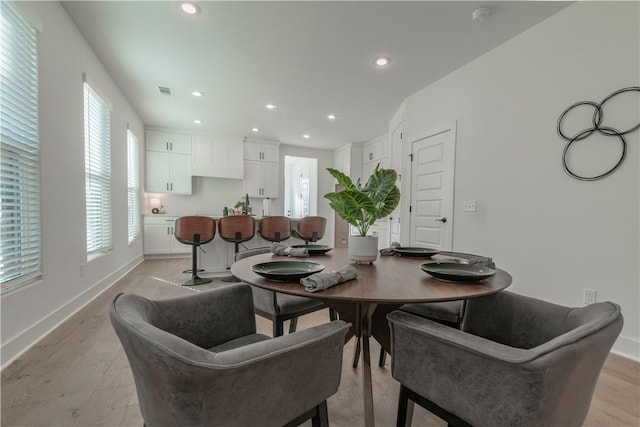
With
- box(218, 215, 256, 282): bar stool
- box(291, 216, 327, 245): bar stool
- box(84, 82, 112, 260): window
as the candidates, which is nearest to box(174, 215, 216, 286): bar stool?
box(218, 215, 256, 282): bar stool

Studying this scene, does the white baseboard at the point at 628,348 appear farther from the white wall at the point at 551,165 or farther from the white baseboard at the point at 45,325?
the white baseboard at the point at 45,325

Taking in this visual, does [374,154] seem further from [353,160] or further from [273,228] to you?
[273,228]

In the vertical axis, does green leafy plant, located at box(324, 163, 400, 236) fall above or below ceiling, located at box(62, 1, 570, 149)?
below

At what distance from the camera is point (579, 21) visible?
208 cm

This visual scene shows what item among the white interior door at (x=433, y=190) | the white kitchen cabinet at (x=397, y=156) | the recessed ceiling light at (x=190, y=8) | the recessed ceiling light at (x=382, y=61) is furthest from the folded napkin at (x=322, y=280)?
the white kitchen cabinet at (x=397, y=156)

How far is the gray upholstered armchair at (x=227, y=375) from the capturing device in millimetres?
611

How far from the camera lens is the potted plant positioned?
4.17 feet

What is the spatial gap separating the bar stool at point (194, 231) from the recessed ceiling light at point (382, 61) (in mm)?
2701

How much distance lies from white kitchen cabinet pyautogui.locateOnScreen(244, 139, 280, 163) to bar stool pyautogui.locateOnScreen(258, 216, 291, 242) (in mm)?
3075

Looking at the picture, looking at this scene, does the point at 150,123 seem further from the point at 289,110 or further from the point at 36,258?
the point at 36,258

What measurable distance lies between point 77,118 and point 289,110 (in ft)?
8.86

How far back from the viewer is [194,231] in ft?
11.0

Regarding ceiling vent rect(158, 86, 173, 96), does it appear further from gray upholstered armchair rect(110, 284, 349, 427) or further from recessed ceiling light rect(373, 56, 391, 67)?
gray upholstered armchair rect(110, 284, 349, 427)

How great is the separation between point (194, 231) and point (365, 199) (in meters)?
2.79
